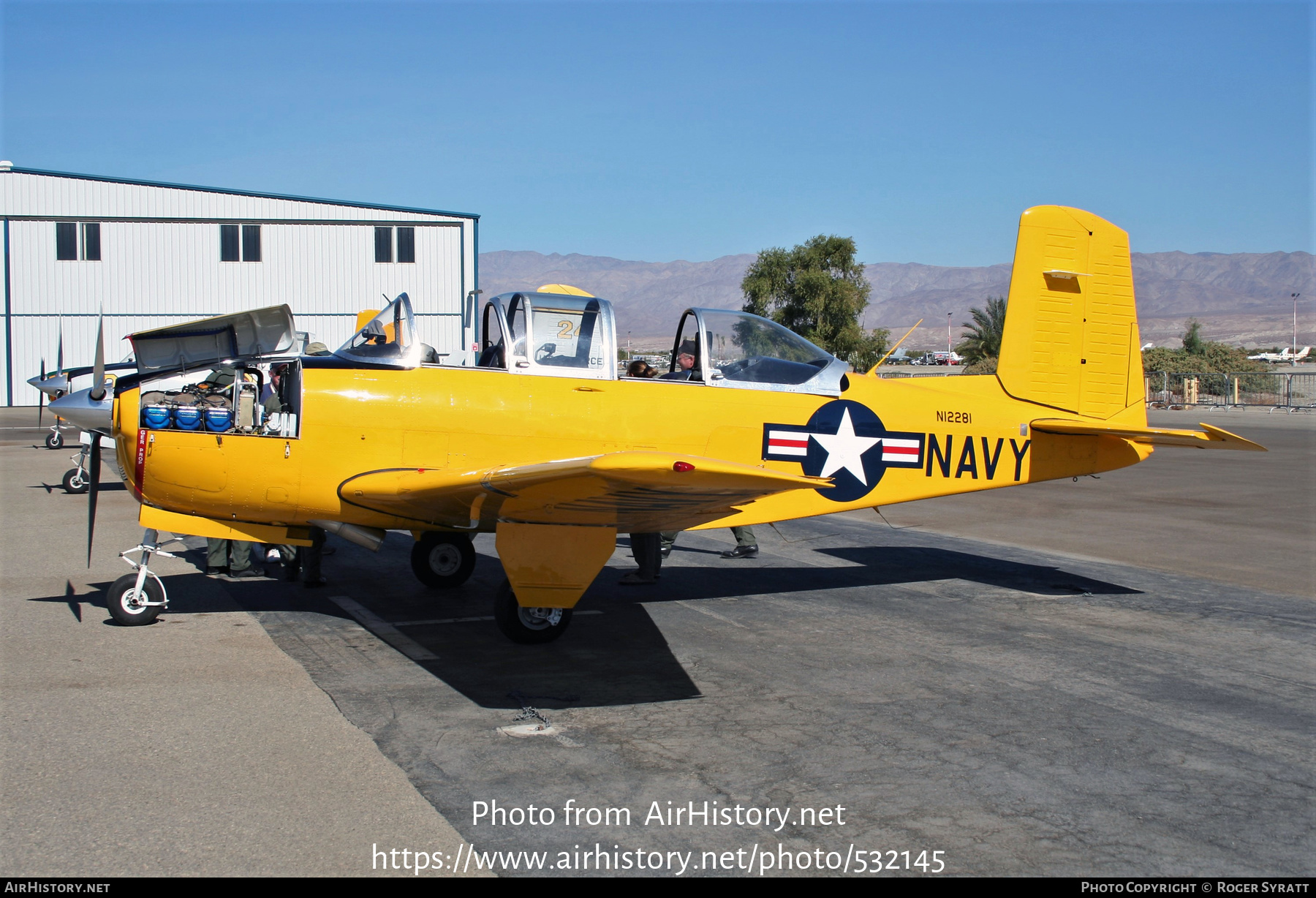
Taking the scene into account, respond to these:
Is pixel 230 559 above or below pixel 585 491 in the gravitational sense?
below

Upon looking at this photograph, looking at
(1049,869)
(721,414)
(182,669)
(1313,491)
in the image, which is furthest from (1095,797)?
(1313,491)

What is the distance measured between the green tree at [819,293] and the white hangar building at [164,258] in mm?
15402

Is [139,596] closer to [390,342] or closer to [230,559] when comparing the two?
[230,559]

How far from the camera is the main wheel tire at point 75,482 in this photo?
13992 mm

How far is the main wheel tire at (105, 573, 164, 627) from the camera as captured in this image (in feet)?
20.9

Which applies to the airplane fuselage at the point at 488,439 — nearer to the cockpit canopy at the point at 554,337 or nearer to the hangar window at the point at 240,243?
the cockpit canopy at the point at 554,337

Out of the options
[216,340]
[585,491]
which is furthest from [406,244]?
[585,491]

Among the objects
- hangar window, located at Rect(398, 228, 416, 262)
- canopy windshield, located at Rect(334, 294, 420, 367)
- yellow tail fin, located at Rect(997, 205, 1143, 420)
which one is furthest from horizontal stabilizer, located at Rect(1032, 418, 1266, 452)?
hangar window, located at Rect(398, 228, 416, 262)

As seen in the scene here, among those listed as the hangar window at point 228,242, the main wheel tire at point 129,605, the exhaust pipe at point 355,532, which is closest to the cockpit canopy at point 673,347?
the exhaust pipe at point 355,532

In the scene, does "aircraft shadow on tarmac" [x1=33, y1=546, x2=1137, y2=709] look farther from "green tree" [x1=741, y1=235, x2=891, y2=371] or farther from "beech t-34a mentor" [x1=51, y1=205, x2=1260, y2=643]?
"green tree" [x1=741, y1=235, x2=891, y2=371]

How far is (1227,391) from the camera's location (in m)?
42.6

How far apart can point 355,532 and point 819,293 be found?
1504 inches

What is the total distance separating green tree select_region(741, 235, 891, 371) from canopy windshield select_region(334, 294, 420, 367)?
36.3 m

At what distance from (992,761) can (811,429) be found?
334 centimetres
